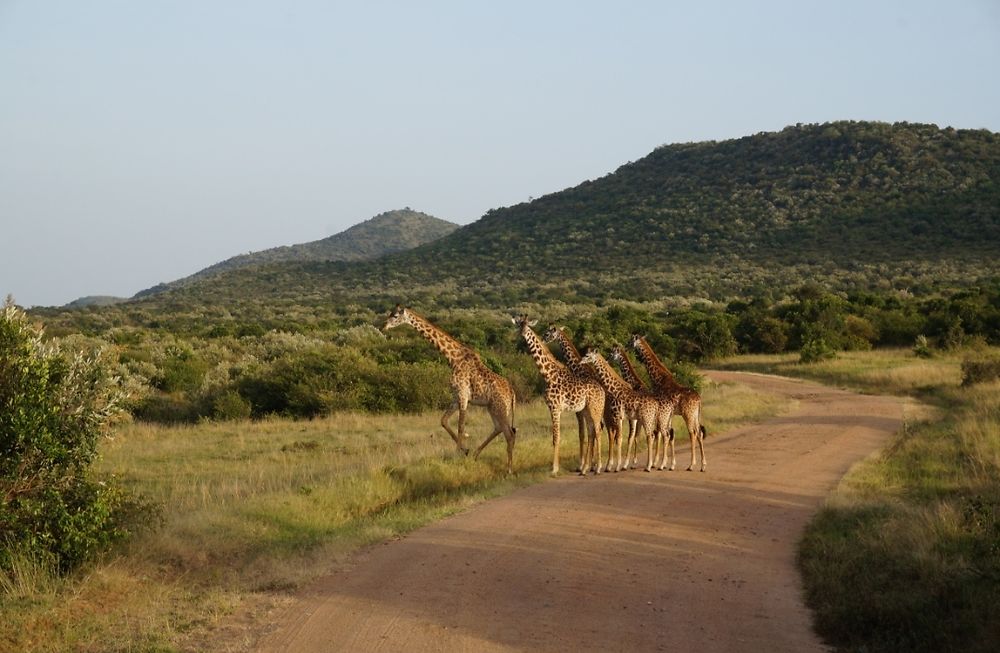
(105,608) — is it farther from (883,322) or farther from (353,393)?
(883,322)

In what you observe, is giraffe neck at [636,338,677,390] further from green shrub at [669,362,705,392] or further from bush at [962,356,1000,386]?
bush at [962,356,1000,386]

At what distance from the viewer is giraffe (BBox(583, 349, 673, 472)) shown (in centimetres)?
1662

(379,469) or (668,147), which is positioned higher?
(668,147)

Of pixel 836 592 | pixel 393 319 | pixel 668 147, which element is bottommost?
pixel 836 592

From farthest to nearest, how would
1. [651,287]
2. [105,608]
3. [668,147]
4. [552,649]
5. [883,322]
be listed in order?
[668,147] → [651,287] → [883,322] → [105,608] → [552,649]

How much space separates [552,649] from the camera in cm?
775

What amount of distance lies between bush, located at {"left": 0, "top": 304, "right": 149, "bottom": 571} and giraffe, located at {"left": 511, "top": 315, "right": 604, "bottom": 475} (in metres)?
6.90

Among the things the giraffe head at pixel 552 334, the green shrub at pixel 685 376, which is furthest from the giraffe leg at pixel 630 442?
the green shrub at pixel 685 376

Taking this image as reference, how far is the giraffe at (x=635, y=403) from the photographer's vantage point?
16.6 m

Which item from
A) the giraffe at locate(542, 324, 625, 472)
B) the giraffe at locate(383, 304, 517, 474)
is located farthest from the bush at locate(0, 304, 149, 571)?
the giraffe at locate(542, 324, 625, 472)

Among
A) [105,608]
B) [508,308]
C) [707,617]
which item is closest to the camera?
[707,617]

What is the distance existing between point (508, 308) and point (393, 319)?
47807 millimetres

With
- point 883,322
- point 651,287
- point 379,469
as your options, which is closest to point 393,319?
point 379,469

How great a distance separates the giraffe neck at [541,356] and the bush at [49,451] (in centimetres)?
730
